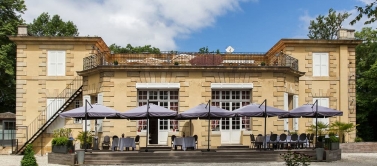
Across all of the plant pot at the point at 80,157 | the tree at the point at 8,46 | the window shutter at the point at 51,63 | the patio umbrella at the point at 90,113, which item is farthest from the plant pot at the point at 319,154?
the tree at the point at 8,46

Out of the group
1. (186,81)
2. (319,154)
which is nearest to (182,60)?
(186,81)

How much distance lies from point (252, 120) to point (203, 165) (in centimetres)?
645

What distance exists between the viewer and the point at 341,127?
27625 millimetres

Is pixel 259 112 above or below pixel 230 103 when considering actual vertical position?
below

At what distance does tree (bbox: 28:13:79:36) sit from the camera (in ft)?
148

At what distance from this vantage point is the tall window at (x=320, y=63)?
2962 centimetres

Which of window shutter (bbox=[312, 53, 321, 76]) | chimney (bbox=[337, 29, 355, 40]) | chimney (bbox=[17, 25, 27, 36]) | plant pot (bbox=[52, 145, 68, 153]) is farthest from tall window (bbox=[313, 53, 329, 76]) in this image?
chimney (bbox=[17, 25, 27, 36])

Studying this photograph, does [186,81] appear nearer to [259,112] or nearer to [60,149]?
[259,112]

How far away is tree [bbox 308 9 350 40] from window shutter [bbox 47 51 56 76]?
27.1 m

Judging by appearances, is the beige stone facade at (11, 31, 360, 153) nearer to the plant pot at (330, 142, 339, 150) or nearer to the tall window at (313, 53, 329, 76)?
the tall window at (313, 53, 329, 76)

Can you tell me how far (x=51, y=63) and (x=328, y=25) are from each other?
2798 centimetres

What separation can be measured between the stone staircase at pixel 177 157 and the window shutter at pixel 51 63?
31.7 feet

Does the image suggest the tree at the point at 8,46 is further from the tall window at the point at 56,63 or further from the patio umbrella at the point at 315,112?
the patio umbrella at the point at 315,112

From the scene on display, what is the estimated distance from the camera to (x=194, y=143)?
22.0 meters
